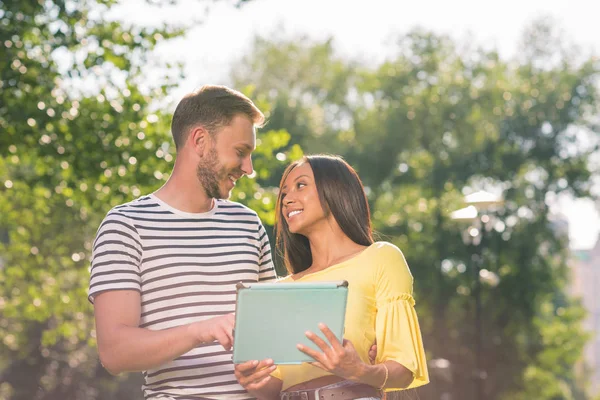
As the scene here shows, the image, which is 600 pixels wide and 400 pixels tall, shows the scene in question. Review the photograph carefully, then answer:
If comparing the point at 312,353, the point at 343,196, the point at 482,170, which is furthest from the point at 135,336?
the point at 482,170

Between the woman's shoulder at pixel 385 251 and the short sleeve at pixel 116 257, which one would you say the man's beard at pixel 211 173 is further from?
the woman's shoulder at pixel 385 251

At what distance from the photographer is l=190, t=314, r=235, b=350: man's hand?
10.4ft

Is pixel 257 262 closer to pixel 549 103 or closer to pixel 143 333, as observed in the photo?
pixel 143 333

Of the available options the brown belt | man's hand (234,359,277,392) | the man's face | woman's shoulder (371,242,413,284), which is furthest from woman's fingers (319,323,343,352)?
the man's face

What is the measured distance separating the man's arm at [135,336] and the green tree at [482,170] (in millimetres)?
24021

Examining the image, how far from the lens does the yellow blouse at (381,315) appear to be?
3.64 meters

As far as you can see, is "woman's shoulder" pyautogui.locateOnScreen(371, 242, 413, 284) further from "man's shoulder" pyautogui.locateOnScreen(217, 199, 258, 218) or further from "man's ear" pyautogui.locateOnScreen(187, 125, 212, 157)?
"man's ear" pyautogui.locateOnScreen(187, 125, 212, 157)

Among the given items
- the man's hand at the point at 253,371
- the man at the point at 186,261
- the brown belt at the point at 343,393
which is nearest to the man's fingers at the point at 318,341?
the man's hand at the point at 253,371

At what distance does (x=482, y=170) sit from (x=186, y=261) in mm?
26751

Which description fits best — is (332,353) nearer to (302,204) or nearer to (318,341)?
(318,341)

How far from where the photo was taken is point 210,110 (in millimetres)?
4023

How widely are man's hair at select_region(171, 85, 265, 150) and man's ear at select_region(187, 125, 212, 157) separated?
0.02 meters

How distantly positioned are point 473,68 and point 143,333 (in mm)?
29134

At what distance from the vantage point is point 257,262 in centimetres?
411
